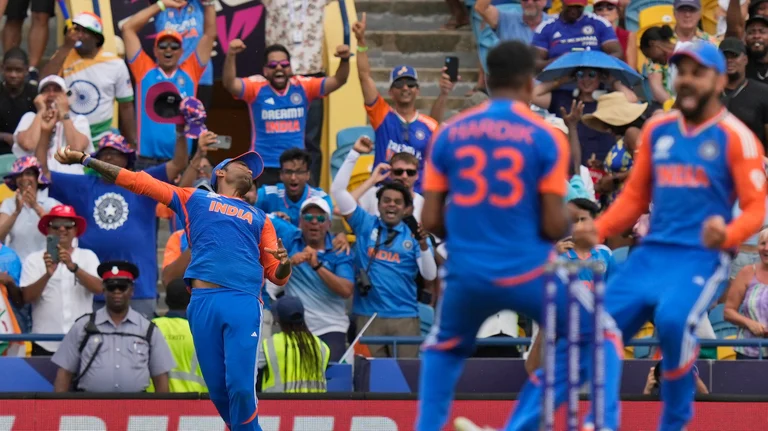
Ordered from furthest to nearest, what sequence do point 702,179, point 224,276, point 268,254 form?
point 268,254, point 224,276, point 702,179

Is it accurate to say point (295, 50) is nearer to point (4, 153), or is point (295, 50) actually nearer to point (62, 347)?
point (4, 153)

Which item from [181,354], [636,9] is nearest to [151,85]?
[181,354]

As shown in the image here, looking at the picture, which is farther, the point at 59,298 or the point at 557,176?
the point at 59,298

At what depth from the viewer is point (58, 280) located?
12.6 m

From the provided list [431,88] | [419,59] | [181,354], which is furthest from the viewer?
[419,59]

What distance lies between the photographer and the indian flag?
40.5 ft

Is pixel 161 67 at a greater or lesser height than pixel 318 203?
greater

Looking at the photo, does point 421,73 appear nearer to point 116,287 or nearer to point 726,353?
point 726,353

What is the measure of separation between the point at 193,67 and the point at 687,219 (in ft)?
27.7

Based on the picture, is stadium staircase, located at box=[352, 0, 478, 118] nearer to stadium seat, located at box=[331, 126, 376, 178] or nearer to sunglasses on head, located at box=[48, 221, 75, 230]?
stadium seat, located at box=[331, 126, 376, 178]

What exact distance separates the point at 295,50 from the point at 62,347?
5.39m

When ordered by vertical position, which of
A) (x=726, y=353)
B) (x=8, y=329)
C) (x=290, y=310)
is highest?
(x=290, y=310)

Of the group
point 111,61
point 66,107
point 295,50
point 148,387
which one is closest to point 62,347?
point 148,387

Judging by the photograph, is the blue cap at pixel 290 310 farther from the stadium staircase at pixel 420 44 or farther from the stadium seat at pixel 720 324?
the stadium staircase at pixel 420 44
